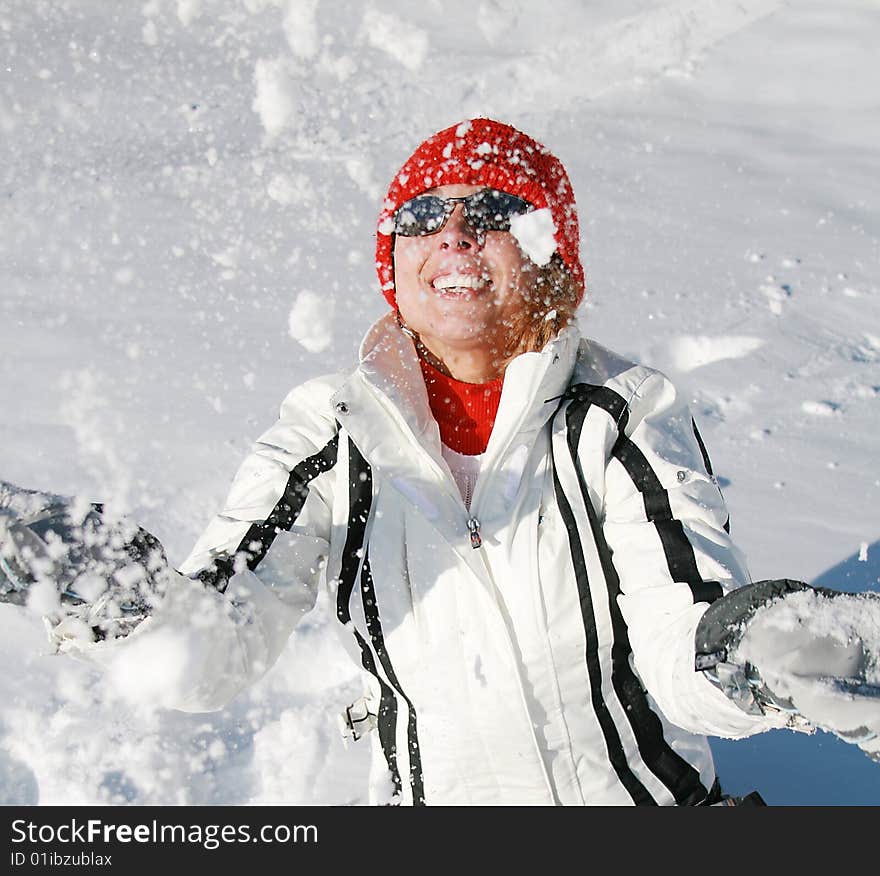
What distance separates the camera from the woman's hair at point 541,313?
199cm

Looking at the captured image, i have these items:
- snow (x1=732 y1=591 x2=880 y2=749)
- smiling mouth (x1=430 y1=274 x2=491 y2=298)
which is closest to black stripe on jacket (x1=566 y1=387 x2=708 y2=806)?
smiling mouth (x1=430 y1=274 x2=491 y2=298)

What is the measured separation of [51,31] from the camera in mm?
6262

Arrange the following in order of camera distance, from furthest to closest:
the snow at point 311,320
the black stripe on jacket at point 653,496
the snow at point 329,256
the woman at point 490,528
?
1. the snow at point 311,320
2. the snow at point 329,256
3. the woman at point 490,528
4. the black stripe on jacket at point 653,496

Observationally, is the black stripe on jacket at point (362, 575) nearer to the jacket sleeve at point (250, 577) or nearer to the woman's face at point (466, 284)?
the jacket sleeve at point (250, 577)

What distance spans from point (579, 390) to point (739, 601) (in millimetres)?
595

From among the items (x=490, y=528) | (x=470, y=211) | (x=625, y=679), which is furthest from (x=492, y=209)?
(x=625, y=679)

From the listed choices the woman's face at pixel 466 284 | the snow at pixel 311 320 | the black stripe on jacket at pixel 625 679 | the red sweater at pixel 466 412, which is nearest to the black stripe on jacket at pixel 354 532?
the red sweater at pixel 466 412

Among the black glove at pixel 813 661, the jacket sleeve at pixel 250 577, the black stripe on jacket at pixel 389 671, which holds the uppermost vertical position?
the black glove at pixel 813 661

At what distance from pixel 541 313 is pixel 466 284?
181 mm

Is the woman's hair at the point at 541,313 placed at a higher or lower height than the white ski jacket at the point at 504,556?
higher

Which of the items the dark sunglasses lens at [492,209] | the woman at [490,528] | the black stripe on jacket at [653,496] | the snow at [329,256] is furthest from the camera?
the snow at [329,256]

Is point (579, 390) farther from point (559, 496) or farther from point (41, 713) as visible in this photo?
point (41, 713)

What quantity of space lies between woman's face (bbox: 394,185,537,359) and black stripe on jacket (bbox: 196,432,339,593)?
0.31 m

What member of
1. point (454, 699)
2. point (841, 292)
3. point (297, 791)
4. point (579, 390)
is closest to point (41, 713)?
point (297, 791)
